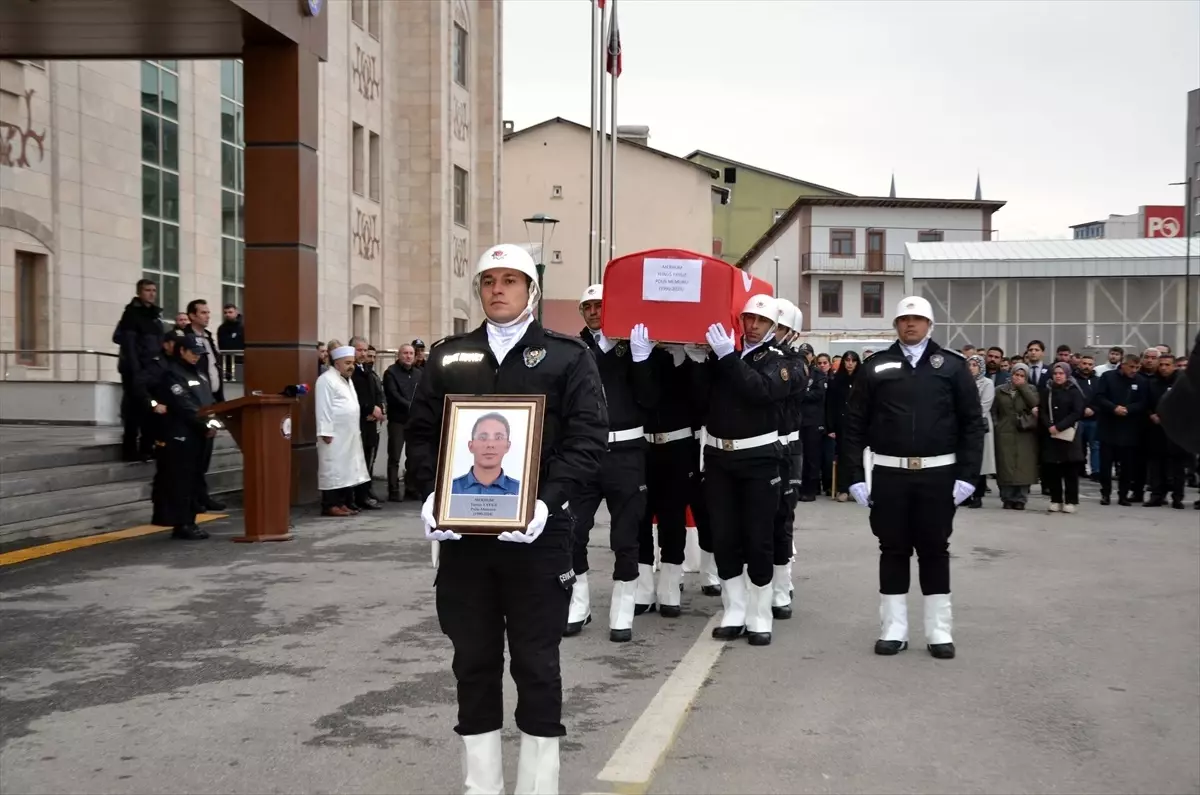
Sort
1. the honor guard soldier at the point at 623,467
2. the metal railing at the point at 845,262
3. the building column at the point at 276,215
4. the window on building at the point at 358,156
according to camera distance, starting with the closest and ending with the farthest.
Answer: the honor guard soldier at the point at 623,467, the building column at the point at 276,215, the window on building at the point at 358,156, the metal railing at the point at 845,262

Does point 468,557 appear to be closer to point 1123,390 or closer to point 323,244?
point 1123,390

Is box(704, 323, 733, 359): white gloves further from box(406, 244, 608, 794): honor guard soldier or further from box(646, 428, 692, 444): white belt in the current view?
box(406, 244, 608, 794): honor guard soldier

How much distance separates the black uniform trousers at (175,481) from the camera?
12.4 m

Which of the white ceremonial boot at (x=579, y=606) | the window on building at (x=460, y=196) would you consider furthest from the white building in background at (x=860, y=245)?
the white ceremonial boot at (x=579, y=606)

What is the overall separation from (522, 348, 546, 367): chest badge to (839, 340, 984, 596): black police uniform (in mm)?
3828

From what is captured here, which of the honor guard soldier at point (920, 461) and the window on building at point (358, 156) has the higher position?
the window on building at point (358, 156)

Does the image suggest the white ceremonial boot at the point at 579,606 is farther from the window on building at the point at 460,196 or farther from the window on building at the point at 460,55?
the window on building at the point at 460,55

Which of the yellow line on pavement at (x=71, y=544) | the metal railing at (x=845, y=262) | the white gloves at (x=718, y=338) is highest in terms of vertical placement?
the metal railing at (x=845, y=262)

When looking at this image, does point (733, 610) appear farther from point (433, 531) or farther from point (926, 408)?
point (433, 531)

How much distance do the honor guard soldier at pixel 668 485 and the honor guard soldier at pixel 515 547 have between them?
3818 mm

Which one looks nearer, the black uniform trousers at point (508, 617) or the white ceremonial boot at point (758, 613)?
the black uniform trousers at point (508, 617)

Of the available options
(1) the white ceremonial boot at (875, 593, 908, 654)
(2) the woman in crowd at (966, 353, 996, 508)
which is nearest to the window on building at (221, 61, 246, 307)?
(2) the woman in crowd at (966, 353, 996, 508)

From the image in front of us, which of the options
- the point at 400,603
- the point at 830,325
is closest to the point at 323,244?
the point at 400,603

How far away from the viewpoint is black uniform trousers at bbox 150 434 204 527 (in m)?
12.4
